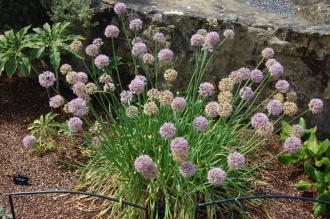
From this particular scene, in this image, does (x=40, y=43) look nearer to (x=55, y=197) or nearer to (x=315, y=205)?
(x=55, y=197)

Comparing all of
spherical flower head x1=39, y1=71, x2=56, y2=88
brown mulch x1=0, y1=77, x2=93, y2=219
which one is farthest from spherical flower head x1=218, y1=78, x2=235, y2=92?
brown mulch x1=0, y1=77, x2=93, y2=219

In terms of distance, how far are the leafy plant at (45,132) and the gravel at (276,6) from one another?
2.47 metres

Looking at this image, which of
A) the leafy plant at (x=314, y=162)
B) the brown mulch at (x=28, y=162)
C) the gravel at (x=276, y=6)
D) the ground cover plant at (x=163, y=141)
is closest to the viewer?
the ground cover plant at (x=163, y=141)

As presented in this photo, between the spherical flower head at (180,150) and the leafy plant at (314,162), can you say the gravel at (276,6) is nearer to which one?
the leafy plant at (314,162)

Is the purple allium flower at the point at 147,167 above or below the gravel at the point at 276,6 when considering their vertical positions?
below

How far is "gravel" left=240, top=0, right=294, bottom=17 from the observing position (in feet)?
18.1

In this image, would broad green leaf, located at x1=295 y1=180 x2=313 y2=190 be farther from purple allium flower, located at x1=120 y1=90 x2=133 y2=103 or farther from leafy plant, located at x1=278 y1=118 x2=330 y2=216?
purple allium flower, located at x1=120 y1=90 x2=133 y2=103

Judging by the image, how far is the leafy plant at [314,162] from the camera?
3.88m

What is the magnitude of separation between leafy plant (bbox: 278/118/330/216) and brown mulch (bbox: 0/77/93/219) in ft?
5.27


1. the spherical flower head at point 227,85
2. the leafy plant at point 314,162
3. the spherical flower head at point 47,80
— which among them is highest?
the spherical flower head at point 227,85

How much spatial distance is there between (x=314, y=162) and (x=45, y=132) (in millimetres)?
2147

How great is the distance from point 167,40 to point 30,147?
1493mm

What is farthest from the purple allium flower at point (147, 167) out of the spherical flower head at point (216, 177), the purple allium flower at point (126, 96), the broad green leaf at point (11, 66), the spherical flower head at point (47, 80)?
the broad green leaf at point (11, 66)

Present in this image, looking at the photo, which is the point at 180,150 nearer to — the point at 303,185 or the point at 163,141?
the point at 163,141
